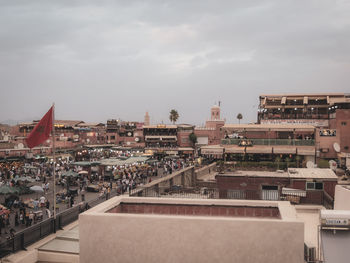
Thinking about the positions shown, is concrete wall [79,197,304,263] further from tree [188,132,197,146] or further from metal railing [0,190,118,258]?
tree [188,132,197,146]

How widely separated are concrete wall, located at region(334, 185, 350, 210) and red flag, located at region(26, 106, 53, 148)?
1083cm

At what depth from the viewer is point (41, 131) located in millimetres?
11867

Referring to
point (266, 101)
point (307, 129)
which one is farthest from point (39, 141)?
point (266, 101)

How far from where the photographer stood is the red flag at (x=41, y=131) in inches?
455

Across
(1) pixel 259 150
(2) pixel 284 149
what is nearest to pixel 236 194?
(1) pixel 259 150

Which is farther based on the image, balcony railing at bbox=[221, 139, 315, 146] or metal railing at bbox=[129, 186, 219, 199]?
balcony railing at bbox=[221, 139, 315, 146]

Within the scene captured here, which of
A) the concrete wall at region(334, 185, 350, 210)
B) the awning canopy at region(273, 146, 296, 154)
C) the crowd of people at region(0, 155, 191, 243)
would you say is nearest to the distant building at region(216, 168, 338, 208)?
the concrete wall at region(334, 185, 350, 210)

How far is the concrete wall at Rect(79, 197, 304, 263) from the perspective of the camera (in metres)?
6.64

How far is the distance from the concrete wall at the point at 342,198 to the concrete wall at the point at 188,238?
14.4 feet

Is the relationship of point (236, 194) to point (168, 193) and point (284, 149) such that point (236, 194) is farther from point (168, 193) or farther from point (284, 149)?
point (284, 149)

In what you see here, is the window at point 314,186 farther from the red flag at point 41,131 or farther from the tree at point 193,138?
the tree at point 193,138

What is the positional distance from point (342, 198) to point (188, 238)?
6969 millimetres

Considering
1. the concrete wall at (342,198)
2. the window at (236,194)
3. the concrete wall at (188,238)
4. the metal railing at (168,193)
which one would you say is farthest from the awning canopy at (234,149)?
the concrete wall at (188,238)

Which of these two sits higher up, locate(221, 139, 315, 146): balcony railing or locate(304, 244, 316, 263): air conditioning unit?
locate(221, 139, 315, 146): balcony railing
